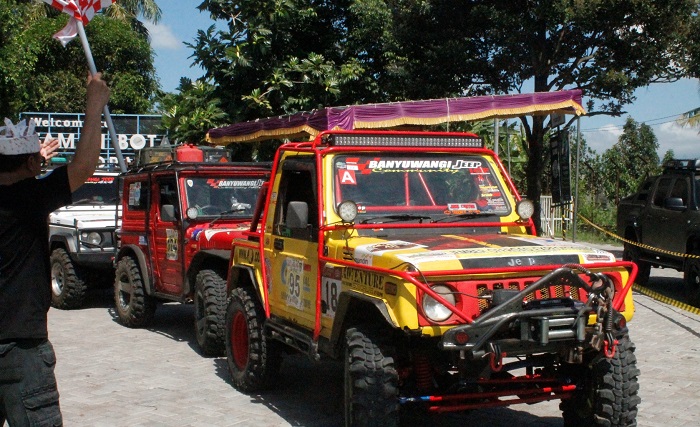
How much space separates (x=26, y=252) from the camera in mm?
3834

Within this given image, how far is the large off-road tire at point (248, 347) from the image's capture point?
23.6 feet

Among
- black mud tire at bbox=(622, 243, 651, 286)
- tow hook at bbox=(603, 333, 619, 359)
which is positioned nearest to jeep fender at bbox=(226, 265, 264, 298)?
tow hook at bbox=(603, 333, 619, 359)

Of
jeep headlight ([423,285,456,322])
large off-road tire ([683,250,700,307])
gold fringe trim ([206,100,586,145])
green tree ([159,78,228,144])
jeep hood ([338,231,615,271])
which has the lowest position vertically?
large off-road tire ([683,250,700,307])

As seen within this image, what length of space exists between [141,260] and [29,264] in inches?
275

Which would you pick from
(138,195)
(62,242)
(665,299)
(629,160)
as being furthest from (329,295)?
(629,160)

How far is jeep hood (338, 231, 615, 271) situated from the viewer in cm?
515

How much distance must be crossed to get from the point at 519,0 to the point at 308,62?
15.0 ft

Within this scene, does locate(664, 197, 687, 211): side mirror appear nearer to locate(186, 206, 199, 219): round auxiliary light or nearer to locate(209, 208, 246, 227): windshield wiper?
locate(209, 208, 246, 227): windshield wiper

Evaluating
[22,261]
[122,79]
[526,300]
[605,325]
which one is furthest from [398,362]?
[122,79]

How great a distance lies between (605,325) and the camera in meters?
4.96

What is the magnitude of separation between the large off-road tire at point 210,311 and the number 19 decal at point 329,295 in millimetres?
2707

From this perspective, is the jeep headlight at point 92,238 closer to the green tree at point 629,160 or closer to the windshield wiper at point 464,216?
the windshield wiper at point 464,216

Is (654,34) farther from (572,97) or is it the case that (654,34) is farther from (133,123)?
(133,123)

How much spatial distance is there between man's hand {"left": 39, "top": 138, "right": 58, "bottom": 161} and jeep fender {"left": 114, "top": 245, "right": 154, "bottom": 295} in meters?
6.40
